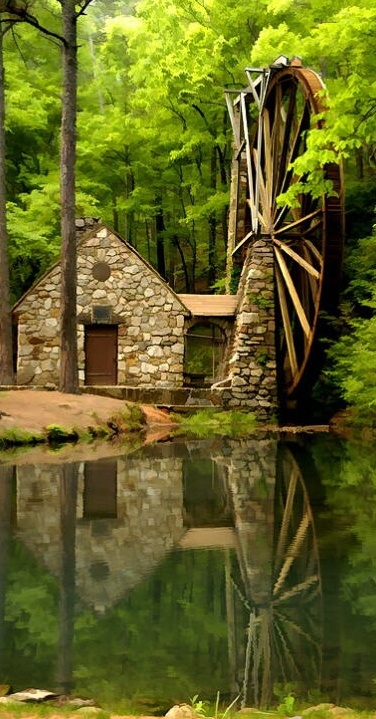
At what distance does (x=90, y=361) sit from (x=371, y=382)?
802 centimetres

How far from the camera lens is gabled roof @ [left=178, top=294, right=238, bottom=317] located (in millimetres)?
19125

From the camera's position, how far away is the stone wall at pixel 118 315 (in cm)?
1911

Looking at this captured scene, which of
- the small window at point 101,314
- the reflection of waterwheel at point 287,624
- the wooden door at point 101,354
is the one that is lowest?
the reflection of waterwheel at point 287,624

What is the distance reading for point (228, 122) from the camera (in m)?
26.0

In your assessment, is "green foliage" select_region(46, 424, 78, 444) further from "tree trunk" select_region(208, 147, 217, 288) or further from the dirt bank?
"tree trunk" select_region(208, 147, 217, 288)

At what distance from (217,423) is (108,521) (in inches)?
398

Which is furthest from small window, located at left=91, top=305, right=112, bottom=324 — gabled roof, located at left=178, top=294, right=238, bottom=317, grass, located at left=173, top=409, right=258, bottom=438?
grass, located at left=173, top=409, right=258, bottom=438

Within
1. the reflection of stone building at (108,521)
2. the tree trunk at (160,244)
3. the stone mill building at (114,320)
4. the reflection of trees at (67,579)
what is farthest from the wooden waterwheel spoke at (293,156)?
the tree trunk at (160,244)

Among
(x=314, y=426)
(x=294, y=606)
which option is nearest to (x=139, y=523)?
(x=294, y=606)

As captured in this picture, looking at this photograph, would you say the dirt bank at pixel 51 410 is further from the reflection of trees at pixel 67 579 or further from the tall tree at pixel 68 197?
the reflection of trees at pixel 67 579

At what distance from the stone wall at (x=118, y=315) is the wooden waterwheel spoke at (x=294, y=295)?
2972mm

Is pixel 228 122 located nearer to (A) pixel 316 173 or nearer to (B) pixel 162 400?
(B) pixel 162 400

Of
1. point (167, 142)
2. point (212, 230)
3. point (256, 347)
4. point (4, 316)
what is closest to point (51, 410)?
point (4, 316)

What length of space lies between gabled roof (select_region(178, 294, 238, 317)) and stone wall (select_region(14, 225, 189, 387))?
1.28 feet
